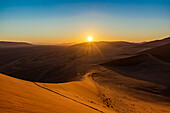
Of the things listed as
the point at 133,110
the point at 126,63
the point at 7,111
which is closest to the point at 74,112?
the point at 7,111

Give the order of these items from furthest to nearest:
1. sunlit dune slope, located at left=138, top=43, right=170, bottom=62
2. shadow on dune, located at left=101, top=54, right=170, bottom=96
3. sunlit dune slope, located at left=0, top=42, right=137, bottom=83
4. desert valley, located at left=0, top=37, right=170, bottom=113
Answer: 1. sunlit dune slope, located at left=138, top=43, right=170, bottom=62
2. sunlit dune slope, located at left=0, top=42, right=137, bottom=83
3. shadow on dune, located at left=101, top=54, right=170, bottom=96
4. desert valley, located at left=0, top=37, right=170, bottom=113

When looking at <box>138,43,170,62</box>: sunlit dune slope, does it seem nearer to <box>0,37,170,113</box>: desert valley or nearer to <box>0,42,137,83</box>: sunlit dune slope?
<box>0,37,170,113</box>: desert valley

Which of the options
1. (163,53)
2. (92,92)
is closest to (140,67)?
(163,53)

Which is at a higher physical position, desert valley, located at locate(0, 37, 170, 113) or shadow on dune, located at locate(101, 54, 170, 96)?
shadow on dune, located at locate(101, 54, 170, 96)

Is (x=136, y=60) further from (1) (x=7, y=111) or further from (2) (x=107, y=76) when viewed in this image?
(1) (x=7, y=111)

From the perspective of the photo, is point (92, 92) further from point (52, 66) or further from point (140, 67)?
point (52, 66)

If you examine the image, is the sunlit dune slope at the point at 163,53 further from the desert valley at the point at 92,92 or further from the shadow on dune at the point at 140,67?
the shadow on dune at the point at 140,67

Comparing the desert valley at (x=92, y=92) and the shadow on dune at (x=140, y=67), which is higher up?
the shadow on dune at (x=140, y=67)

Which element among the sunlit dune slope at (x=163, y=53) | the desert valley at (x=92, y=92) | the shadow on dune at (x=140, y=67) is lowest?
the desert valley at (x=92, y=92)

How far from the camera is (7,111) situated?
252cm

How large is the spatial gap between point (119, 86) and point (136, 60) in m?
9.45

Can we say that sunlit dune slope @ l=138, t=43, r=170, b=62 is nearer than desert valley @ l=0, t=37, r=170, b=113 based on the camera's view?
No

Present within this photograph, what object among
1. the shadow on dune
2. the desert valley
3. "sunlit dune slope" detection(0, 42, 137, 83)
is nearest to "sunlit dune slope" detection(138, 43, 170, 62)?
the desert valley

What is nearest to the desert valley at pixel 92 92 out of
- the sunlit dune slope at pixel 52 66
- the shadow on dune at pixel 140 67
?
the shadow on dune at pixel 140 67
